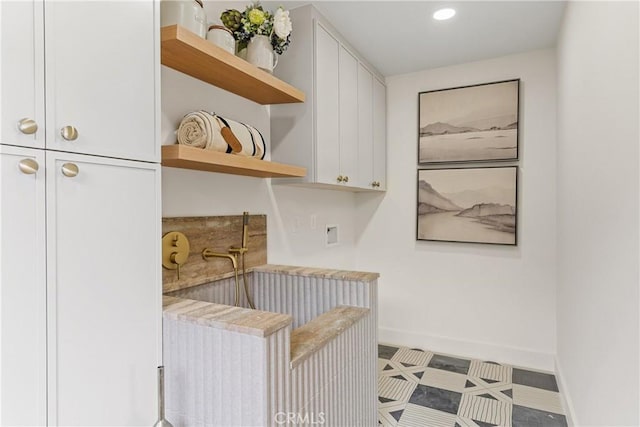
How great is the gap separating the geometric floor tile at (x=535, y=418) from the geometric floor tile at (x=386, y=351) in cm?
99

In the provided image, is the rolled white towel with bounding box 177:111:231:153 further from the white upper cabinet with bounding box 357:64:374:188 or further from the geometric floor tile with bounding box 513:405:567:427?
the geometric floor tile with bounding box 513:405:567:427

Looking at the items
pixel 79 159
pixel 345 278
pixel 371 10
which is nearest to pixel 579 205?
pixel 345 278

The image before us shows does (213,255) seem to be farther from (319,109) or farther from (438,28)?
(438,28)

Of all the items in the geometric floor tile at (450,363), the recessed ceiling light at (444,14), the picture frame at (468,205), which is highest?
the recessed ceiling light at (444,14)

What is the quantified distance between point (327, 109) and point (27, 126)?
62.3 inches

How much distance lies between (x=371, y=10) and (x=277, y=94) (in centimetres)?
76

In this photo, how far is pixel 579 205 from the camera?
177 cm

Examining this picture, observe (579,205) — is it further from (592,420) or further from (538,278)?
(538,278)

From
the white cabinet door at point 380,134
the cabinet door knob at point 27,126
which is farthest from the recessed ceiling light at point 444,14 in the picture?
the cabinet door knob at point 27,126

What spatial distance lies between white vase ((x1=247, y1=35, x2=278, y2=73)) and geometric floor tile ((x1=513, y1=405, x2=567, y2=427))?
7.48ft

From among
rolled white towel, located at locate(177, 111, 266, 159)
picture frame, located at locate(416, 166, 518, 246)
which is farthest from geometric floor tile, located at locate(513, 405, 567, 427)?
rolled white towel, located at locate(177, 111, 266, 159)

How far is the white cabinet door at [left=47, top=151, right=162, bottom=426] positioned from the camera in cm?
89

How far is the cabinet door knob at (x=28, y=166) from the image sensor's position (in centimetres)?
82

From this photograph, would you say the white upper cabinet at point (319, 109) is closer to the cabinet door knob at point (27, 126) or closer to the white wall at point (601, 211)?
the white wall at point (601, 211)
